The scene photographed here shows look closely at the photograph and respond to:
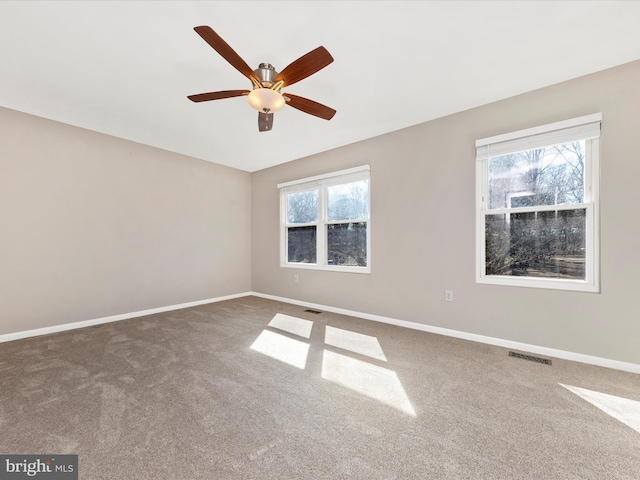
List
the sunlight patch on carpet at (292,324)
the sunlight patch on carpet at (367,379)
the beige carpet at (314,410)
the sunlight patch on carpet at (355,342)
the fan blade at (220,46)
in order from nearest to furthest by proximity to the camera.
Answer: the beige carpet at (314,410) → the fan blade at (220,46) → the sunlight patch on carpet at (367,379) → the sunlight patch on carpet at (355,342) → the sunlight patch on carpet at (292,324)

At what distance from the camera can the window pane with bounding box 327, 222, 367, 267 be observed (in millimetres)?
3992

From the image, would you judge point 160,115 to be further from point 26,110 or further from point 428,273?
point 428,273

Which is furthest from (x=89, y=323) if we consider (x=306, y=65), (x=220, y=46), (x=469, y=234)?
(x=469, y=234)

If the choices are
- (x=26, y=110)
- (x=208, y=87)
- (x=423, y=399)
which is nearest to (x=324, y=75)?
(x=208, y=87)

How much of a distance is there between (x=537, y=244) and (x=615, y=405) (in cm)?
143

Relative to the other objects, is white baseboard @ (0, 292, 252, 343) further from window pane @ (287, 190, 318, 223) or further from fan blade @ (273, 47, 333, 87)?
fan blade @ (273, 47, 333, 87)

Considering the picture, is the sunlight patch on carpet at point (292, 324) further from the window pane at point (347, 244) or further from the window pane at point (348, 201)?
the window pane at point (348, 201)

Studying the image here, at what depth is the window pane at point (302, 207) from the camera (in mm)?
4641

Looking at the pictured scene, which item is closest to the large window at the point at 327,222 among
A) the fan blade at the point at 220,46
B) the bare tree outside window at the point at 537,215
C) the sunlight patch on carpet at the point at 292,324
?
the sunlight patch on carpet at the point at 292,324

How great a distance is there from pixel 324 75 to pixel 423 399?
281 centimetres

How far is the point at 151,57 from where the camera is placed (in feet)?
7.23

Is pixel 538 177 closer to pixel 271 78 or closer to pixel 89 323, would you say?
pixel 271 78

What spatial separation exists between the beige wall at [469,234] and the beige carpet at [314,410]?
1.11 ft

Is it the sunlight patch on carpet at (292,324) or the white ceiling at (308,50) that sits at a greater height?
the white ceiling at (308,50)
